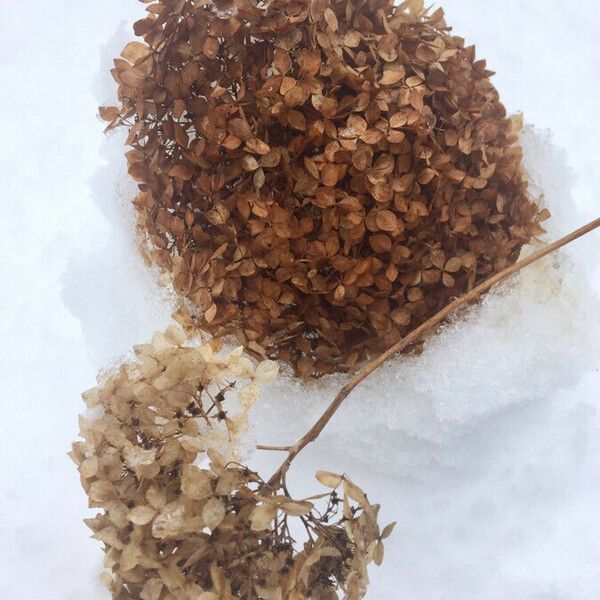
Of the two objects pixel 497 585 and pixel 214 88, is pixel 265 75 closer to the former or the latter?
pixel 214 88

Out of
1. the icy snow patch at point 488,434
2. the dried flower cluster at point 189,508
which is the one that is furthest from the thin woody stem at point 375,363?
the icy snow patch at point 488,434

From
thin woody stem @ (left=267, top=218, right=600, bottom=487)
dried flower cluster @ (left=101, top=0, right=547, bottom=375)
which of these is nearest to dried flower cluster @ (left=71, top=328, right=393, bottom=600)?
thin woody stem @ (left=267, top=218, right=600, bottom=487)

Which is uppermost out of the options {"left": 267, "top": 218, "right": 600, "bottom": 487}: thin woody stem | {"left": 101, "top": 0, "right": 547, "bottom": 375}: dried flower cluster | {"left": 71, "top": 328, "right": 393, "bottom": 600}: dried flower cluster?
{"left": 101, "top": 0, "right": 547, "bottom": 375}: dried flower cluster

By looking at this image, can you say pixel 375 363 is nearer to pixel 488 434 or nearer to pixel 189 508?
pixel 189 508

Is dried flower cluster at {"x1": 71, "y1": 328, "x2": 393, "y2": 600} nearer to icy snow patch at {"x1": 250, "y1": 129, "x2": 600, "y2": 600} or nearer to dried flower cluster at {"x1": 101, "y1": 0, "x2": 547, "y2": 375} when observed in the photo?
dried flower cluster at {"x1": 101, "y1": 0, "x2": 547, "y2": 375}

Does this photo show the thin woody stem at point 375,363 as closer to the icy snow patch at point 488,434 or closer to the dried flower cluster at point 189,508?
the dried flower cluster at point 189,508

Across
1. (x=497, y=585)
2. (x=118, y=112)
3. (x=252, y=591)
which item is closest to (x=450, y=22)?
(x=118, y=112)
